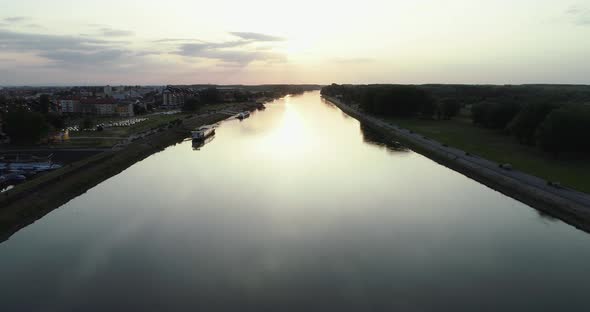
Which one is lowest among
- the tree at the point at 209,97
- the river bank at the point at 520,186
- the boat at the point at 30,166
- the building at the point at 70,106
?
the river bank at the point at 520,186

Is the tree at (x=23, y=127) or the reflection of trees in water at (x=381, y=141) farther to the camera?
the reflection of trees in water at (x=381, y=141)

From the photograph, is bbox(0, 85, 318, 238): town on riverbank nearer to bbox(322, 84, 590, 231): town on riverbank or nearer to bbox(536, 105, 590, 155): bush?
bbox(322, 84, 590, 231): town on riverbank

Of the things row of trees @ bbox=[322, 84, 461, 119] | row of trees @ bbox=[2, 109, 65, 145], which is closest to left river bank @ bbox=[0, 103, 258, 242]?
row of trees @ bbox=[2, 109, 65, 145]

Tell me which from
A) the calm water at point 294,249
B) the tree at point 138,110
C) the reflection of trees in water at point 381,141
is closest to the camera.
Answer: the calm water at point 294,249

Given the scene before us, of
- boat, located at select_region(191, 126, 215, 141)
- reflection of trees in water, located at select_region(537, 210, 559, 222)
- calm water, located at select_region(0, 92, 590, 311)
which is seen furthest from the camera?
boat, located at select_region(191, 126, 215, 141)

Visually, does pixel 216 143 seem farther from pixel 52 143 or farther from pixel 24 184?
pixel 24 184

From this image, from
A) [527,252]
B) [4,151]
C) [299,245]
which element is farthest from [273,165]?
[4,151]

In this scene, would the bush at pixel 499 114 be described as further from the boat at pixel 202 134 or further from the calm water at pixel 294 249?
the boat at pixel 202 134

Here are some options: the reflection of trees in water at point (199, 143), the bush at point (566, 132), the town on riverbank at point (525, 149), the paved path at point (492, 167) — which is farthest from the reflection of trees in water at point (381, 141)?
the reflection of trees in water at point (199, 143)
